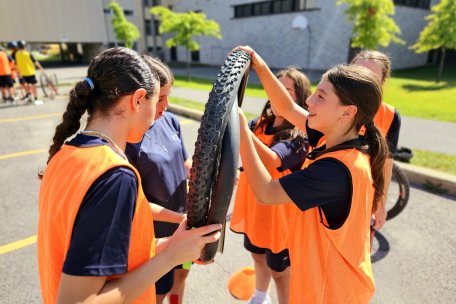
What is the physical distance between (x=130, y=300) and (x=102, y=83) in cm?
82

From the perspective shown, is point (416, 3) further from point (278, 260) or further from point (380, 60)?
point (278, 260)

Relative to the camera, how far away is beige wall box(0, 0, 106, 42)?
3003 centimetres

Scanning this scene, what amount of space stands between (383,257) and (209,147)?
335 centimetres

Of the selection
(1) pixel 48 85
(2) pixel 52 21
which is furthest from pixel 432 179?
(2) pixel 52 21

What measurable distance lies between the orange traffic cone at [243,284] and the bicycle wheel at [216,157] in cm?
223

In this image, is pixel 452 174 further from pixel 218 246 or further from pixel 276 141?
pixel 218 246

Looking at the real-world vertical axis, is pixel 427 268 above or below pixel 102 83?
below

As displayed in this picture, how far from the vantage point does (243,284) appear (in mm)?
3199

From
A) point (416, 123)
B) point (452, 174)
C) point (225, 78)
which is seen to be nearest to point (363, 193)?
point (225, 78)

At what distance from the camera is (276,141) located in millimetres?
2449

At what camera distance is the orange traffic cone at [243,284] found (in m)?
3.07

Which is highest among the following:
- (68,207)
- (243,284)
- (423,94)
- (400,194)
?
(68,207)

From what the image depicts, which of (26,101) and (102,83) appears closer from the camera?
(102,83)

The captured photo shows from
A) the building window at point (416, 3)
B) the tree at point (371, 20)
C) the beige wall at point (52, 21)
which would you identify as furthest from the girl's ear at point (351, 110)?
the beige wall at point (52, 21)
